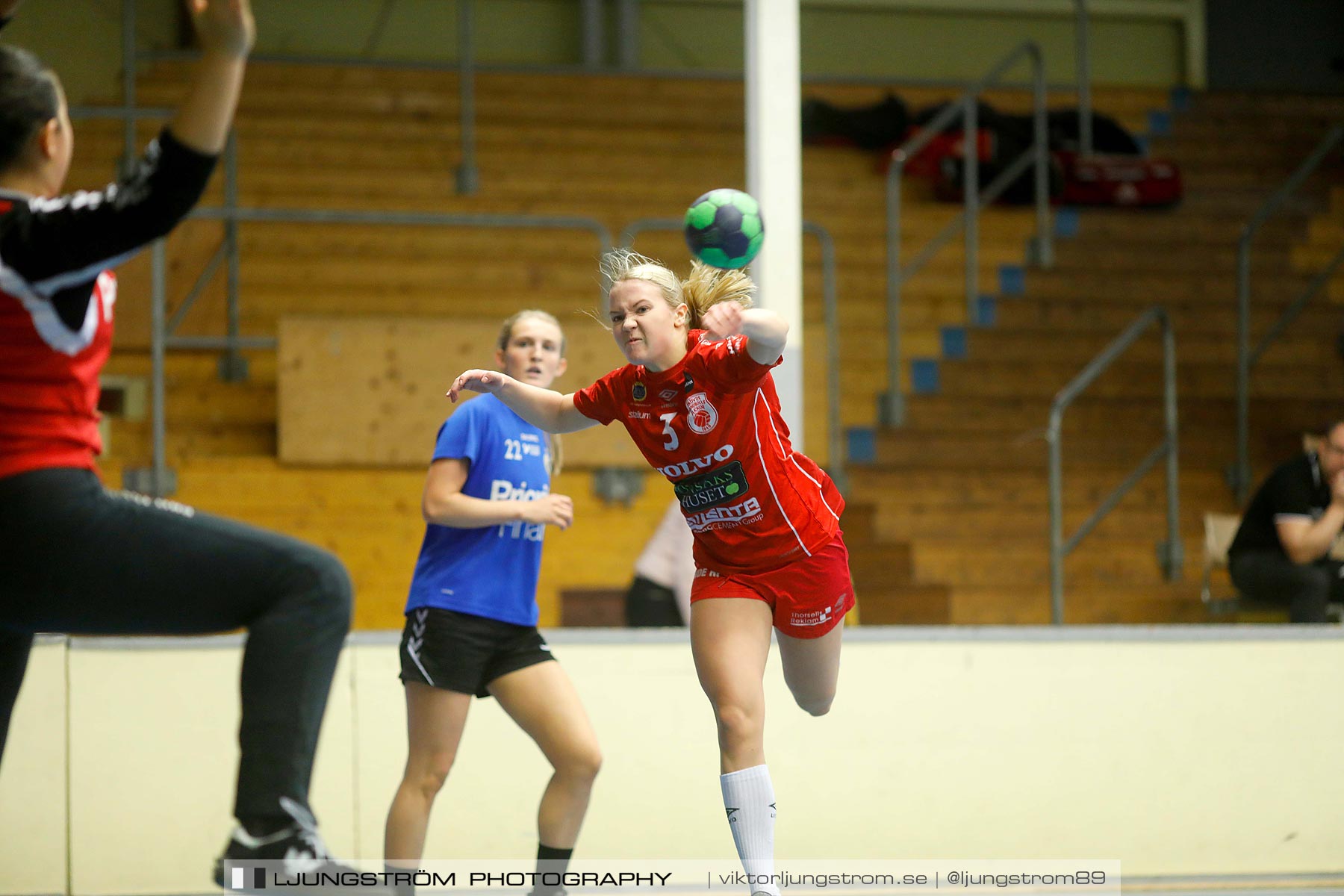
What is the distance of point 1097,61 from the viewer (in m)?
15.6

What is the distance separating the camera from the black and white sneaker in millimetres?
2402

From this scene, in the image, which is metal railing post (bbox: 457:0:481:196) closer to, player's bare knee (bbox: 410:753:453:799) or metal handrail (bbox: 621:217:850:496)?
metal handrail (bbox: 621:217:850:496)

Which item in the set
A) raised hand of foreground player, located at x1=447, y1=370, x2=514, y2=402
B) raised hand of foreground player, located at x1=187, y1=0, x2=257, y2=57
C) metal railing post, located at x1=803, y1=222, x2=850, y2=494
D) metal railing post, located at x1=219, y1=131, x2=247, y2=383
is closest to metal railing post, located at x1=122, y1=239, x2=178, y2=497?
metal railing post, located at x1=219, y1=131, x2=247, y2=383

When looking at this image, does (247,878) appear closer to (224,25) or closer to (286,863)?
(286,863)

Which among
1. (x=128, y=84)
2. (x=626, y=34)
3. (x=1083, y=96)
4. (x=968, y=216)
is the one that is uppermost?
(x=626, y=34)

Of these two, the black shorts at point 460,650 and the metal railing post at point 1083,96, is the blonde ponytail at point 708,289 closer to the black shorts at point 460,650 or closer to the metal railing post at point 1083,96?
the black shorts at point 460,650

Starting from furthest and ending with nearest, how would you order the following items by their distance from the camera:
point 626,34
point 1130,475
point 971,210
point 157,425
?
point 626,34
point 971,210
point 1130,475
point 157,425

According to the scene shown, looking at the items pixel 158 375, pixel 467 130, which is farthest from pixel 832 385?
pixel 467 130

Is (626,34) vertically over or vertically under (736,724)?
over

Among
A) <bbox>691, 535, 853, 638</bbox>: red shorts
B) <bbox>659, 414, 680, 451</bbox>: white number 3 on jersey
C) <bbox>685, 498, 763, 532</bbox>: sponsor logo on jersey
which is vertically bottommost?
<bbox>691, 535, 853, 638</bbox>: red shorts

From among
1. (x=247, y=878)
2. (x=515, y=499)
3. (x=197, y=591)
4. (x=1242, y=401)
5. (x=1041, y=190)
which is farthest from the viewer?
(x=1041, y=190)

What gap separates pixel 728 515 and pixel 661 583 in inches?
102

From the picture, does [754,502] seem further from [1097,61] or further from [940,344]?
[1097,61]

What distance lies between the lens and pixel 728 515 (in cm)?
392
